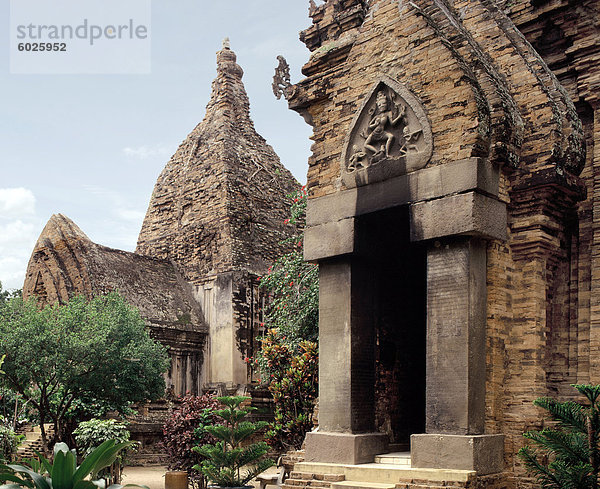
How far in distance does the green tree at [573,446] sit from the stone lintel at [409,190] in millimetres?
2333

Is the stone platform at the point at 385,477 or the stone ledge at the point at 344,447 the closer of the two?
the stone platform at the point at 385,477

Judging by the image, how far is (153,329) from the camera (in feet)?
59.1

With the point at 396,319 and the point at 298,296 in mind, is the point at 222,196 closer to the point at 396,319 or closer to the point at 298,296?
the point at 298,296

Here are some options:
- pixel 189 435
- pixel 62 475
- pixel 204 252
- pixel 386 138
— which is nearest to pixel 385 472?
pixel 62 475

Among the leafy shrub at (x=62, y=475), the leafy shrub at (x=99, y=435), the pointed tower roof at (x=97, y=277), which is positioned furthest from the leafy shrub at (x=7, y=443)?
the leafy shrub at (x=62, y=475)

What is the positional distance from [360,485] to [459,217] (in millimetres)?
2956

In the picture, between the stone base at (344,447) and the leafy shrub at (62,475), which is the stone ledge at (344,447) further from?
the leafy shrub at (62,475)

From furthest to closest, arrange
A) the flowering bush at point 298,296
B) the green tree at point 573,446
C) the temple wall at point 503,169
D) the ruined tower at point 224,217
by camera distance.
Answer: the ruined tower at point 224,217 < the flowering bush at point 298,296 < the temple wall at point 503,169 < the green tree at point 573,446

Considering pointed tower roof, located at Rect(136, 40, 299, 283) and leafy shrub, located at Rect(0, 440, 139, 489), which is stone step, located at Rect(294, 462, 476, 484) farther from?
pointed tower roof, located at Rect(136, 40, 299, 283)

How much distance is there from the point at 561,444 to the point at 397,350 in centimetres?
317

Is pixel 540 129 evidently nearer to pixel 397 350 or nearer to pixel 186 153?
pixel 397 350

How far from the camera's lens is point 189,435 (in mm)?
12406

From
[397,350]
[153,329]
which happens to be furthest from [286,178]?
[397,350]

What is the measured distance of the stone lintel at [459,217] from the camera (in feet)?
25.4
